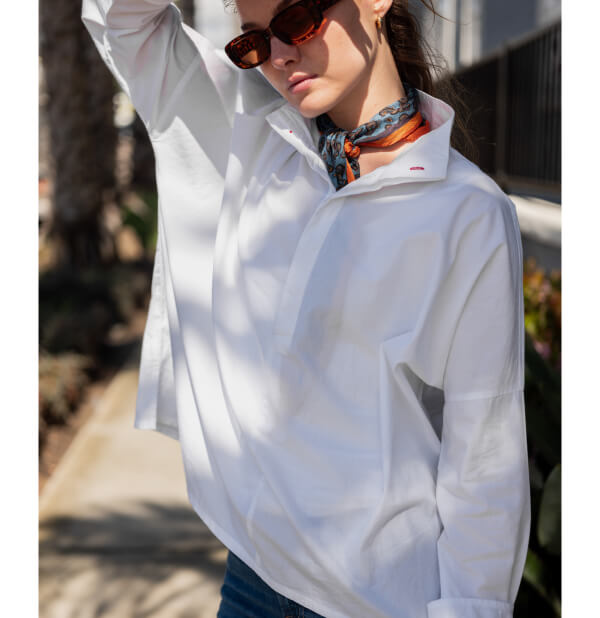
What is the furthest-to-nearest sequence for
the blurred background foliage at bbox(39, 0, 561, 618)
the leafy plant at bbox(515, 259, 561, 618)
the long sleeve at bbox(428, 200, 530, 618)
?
the blurred background foliage at bbox(39, 0, 561, 618) < the leafy plant at bbox(515, 259, 561, 618) < the long sleeve at bbox(428, 200, 530, 618)

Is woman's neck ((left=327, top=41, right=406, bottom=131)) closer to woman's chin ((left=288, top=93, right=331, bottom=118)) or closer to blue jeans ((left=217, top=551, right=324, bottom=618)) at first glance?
woman's chin ((left=288, top=93, right=331, bottom=118))

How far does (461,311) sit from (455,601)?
0.46 m

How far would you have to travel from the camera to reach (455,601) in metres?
1.25

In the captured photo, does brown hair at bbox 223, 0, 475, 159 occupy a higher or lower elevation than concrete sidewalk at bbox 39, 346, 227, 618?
higher

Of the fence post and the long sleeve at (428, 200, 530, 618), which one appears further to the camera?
the fence post

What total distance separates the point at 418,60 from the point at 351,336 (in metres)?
0.59

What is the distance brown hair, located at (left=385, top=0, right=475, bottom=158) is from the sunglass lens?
0.28 m

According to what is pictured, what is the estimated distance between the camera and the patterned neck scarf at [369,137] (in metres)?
1.35

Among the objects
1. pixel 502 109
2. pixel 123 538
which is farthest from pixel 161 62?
pixel 502 109

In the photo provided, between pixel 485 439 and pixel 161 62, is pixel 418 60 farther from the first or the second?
pixel 485 439

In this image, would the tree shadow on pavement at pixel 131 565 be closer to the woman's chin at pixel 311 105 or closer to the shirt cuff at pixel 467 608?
the shirt cuff at pixel 467 608

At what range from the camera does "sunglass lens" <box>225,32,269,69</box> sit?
4.30 ft

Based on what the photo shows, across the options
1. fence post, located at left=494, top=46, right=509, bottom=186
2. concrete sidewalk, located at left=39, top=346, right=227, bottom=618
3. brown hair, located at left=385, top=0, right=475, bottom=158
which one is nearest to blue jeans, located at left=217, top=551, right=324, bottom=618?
brown hair, located at left=385, top=0, right=475, bottom=158
